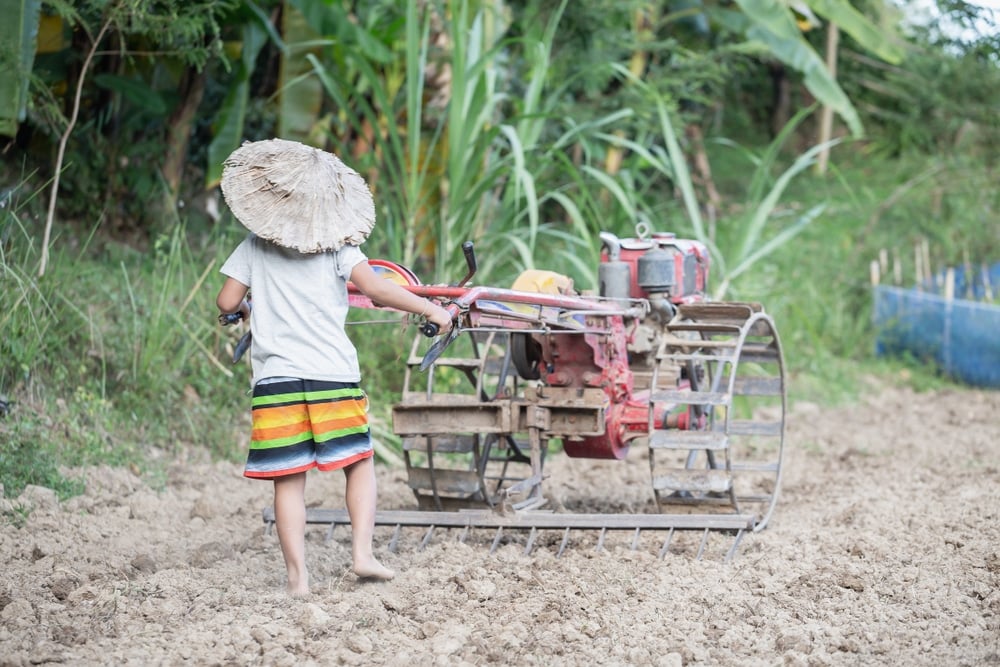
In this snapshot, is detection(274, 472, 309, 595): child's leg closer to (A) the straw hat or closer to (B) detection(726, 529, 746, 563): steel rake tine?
(A) the straw hat

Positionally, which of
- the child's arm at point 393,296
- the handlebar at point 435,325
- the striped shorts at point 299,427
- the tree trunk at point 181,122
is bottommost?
the striped shorts at point 299,427

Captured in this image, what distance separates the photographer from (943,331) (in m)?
10.4


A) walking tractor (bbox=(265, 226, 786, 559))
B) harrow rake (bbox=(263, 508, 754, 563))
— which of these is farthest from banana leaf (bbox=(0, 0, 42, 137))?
harrow rake (bbox=(263, 508, 754, 563))

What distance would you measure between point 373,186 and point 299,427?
431cm

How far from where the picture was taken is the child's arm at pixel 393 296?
13.3 feet

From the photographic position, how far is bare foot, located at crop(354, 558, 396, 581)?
4203mm

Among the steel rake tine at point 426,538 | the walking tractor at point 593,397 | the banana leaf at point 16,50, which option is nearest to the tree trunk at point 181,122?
the banana leaf at point 16,50

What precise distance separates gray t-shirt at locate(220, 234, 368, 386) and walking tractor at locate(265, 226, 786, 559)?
0.34 metres

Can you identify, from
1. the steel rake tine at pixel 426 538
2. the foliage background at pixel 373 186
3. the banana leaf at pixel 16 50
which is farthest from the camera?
the foliage background at pixel 373 186

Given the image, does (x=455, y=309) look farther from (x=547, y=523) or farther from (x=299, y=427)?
(x=547, y=523)

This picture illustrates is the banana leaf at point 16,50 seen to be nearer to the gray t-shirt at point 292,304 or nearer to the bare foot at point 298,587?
the gray t-shirt at point 292,304

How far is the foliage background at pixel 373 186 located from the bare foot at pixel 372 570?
1839mm

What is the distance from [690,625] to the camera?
386 cm

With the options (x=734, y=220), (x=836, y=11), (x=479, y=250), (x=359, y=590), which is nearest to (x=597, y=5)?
(x=836, y=11)
